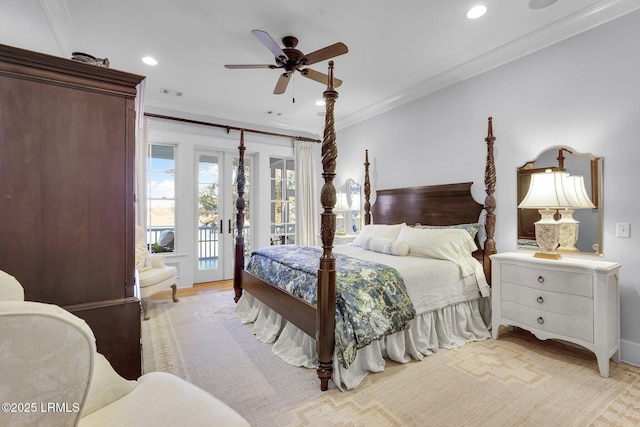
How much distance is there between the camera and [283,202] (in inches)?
224

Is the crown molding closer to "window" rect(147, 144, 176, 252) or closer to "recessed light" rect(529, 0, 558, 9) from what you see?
"recessed light" rect(529, 0, 558, 9)

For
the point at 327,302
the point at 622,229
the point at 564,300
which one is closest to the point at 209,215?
the point at 327,302

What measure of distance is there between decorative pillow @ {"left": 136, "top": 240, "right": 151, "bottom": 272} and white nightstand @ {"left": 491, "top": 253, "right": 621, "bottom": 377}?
3.76m

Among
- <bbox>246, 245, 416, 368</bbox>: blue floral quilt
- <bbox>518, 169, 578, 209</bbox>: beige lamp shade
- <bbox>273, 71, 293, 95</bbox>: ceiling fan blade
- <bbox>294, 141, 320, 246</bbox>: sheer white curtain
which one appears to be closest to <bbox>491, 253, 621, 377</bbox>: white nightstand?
<bbox>518, 169, 578, 209</bbox>: beige lamp shade

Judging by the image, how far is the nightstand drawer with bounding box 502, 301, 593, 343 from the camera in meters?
2.24

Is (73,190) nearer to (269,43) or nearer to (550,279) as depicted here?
(269,43)

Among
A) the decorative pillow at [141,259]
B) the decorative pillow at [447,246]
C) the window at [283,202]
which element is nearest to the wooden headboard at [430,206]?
the decorative pillow at [447,246]

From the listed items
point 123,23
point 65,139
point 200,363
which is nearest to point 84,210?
point 65,139

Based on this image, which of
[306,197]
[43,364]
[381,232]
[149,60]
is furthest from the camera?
[306,197]

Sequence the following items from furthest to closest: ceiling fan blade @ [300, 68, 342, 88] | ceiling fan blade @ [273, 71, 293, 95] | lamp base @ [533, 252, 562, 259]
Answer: ceiling fan blade @ [273, 71, 293, 95] < ceiling fan blade @ [300, 68, 342, 88] < lamp base @ [533, 252, 562, 259]

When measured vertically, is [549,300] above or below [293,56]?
below

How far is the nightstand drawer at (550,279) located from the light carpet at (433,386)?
22.3 inches

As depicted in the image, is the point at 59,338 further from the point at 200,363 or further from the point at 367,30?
the point at 367,30

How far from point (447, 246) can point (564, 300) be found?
95 centimetres
